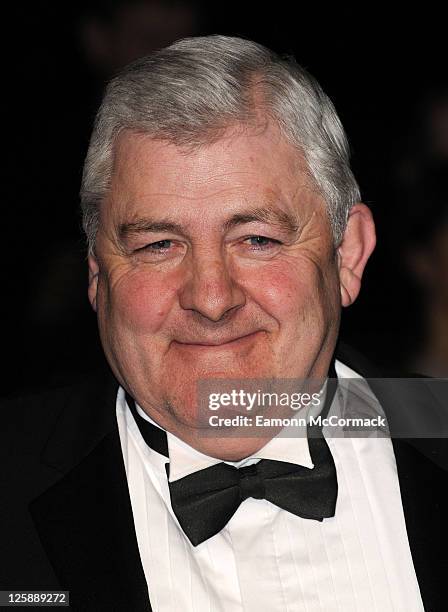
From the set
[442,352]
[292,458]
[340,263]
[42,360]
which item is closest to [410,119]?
[442,352]

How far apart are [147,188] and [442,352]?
205 cm

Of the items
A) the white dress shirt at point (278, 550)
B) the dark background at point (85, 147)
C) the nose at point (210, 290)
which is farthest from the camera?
the dark background at point (85, 147)

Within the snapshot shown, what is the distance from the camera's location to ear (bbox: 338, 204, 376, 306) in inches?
91.2

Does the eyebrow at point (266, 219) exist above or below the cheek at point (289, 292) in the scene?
above

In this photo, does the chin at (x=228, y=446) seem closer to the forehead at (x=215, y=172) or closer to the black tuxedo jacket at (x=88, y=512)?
the black tuxedo jacket at (x=88, y=512)

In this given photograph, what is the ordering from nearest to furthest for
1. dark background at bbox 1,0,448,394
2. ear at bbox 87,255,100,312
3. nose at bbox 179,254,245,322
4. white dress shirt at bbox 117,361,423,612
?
1. nose at bbox 179,254,245,322
2. white dress shirt at bbox 117,361,423,612
3. ear at bbox 87,255,100,312
4. dark background at bbox 1,0,448,394

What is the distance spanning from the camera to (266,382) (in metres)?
2.09

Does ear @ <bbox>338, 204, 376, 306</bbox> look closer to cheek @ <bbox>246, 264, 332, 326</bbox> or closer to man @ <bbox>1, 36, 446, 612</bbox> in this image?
man @ <bbox>1, 36, 446, 612</bbox>

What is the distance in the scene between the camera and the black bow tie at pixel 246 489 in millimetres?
2084

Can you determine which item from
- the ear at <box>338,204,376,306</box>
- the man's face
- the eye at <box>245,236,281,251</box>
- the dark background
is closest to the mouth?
the man's face

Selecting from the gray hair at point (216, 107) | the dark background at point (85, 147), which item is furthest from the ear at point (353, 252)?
the dark background at point (85, 147)

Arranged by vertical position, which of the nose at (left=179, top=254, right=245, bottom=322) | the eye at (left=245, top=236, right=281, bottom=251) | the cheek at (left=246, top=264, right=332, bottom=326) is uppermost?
the eye at (left=245, top=236, right=281, bottom=251)

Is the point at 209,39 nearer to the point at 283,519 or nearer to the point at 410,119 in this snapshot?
the point at 283,519

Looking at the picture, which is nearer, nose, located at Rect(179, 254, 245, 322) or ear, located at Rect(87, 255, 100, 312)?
nose, located at Rect(179, 254, 245, 322)
